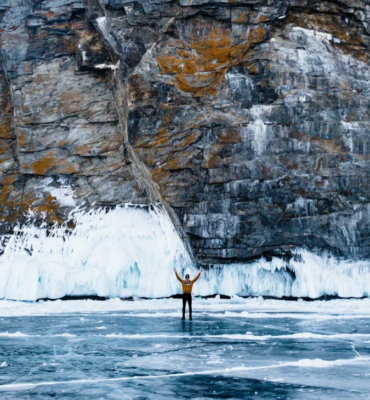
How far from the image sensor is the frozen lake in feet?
26.6

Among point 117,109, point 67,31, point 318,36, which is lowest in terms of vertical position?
point 117,109

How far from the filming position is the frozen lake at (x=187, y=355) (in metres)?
8.09

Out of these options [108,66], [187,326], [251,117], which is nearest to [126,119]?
[108,66]

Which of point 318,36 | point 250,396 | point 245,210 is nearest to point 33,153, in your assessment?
point 245,210

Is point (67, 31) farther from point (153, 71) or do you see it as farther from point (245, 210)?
point (245, 210)

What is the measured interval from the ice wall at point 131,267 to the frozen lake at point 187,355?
4.17 m

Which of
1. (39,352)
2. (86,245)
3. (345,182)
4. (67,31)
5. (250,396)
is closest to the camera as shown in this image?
(250,396)

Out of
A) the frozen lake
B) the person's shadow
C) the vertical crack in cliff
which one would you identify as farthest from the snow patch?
the person's shadow

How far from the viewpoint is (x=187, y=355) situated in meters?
10.8

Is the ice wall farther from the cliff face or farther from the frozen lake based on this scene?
the frozen lake

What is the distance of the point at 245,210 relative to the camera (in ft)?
77.7

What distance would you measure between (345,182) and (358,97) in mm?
3536

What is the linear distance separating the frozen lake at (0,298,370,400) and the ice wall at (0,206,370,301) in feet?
13.7

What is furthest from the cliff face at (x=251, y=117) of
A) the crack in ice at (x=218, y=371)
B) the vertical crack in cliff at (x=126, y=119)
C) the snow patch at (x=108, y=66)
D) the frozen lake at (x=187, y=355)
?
the crack in ice at (x=218, y=371)
